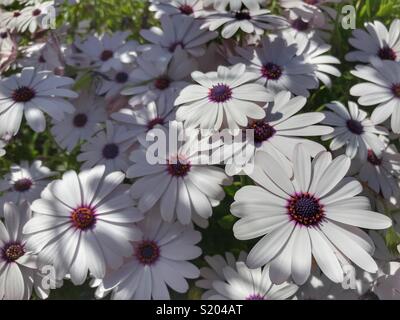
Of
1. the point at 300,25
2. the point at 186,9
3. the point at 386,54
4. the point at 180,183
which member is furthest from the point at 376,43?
the point at 180,183

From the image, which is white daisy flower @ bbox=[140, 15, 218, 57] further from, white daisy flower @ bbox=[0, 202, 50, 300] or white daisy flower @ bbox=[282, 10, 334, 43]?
white daisy flower @ bbox=[0, 202, 50, 300]

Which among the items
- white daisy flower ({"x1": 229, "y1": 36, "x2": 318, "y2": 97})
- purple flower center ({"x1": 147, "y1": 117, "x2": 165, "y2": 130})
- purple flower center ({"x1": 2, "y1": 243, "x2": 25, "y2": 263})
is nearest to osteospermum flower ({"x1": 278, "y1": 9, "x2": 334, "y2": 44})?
white daisy flower ({"x1": 229, "y1": 36, "x2": 318, "y2": 97})

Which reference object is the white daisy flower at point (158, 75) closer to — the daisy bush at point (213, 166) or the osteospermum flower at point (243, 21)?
the daisy bush at point (213, 166)

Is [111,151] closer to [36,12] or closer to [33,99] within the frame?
[33,99]

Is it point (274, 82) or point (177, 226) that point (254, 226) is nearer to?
point (177, 226)
